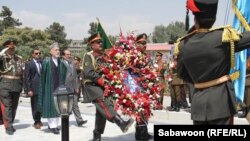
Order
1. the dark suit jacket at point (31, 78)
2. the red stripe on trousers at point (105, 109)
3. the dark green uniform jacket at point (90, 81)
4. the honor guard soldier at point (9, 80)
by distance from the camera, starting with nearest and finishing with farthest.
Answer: the red stripe on trousers at point (105, 109) < the dark green uniform jacket at point (90, 81) < the honor guard soldier at point (9, 80) < the dark suit jacket at point (31, 78)

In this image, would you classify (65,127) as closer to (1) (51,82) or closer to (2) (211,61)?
(2) (211,61)

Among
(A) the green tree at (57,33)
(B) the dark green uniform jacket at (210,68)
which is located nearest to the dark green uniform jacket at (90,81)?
(B) the dark green uniform jacket at (210,68)

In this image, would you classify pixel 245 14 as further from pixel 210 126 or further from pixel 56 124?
pixel 56 124

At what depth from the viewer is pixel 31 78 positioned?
9688mm

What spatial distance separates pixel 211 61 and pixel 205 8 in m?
0.50

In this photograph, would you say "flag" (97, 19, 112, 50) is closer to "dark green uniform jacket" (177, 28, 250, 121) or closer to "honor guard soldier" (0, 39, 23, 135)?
"honor guard soldier" (0, 39, 23, 135)

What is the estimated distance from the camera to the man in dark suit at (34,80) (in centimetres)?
962

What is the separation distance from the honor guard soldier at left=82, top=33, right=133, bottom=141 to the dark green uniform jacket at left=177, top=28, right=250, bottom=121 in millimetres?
2995

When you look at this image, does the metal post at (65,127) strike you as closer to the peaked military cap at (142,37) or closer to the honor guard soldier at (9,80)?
the peaked military cap at (142,37)

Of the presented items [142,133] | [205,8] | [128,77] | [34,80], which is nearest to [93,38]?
[128,77]

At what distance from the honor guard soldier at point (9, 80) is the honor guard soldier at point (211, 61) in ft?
19.2

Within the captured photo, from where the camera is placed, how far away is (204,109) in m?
4.18

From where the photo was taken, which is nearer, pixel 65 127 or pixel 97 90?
pixel 65 127

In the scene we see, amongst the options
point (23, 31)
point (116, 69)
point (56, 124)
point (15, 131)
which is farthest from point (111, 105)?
point (23, 31)
